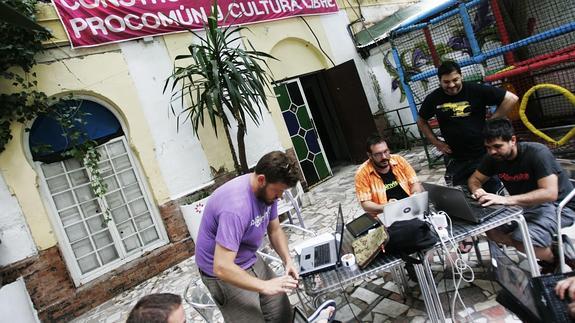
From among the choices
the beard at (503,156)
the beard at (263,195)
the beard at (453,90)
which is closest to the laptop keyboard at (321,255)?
the beard at (263,195)

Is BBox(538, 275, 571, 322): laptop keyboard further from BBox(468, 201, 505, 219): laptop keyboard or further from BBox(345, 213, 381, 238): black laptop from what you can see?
BBox(345, 213, 381, 238): black laptop

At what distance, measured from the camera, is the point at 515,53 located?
5.30 m

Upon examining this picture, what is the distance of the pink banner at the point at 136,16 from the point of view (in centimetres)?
481

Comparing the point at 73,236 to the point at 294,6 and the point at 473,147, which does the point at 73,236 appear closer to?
the point at 473,147

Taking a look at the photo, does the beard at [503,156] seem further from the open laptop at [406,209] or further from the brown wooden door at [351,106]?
the brown wooden door at [351,106]

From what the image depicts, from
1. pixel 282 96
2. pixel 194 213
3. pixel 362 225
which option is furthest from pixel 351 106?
pixel 362 225

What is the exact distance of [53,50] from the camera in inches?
184

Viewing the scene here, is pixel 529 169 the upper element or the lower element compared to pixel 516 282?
upper

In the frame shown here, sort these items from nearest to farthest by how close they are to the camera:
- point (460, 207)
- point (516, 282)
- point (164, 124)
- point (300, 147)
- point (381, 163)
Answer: point (516, 282)
point (460, 207)
point (381, 163)
point (164, 124)
point (300, 147)

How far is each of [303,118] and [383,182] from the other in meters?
4.94

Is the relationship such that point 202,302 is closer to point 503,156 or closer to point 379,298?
point 379,298

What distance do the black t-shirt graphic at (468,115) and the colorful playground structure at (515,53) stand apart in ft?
5.39

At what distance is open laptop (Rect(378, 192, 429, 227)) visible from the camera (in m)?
2.12

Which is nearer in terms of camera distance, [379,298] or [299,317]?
[299,317]
